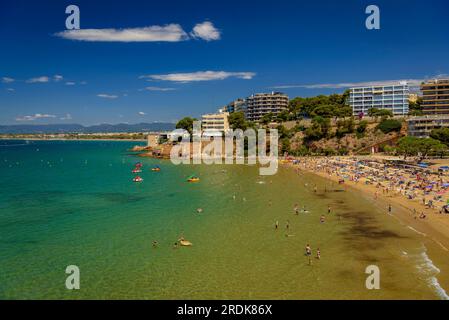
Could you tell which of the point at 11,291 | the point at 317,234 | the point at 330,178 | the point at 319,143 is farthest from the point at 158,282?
the point at 319,143

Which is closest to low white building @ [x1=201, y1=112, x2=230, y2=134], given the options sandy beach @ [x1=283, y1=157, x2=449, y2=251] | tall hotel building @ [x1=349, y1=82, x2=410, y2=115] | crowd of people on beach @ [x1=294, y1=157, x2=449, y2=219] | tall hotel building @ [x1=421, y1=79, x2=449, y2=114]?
tall hotel building @ [x1=349, y1=82, x2=410, y2=115]

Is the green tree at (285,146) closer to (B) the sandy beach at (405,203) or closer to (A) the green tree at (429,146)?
(B) the sandy beach at (405,203)

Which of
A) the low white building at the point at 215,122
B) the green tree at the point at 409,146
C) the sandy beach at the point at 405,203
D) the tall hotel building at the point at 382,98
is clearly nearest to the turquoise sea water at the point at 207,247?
the sandy beach at the point at 405,203

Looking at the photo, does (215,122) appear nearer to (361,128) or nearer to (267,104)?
(267,104)

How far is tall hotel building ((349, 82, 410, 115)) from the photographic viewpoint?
140375 mm

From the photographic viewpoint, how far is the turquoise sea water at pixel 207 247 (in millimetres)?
24547

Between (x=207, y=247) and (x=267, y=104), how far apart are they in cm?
14644

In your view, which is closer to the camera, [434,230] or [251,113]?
[434,230]

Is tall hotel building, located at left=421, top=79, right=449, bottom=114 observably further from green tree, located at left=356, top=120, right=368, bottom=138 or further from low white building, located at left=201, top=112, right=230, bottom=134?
low white building, located at left=201, top=112, right=230, bottom=134

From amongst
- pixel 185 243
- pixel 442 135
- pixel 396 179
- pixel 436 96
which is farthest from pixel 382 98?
pixel 185 243
